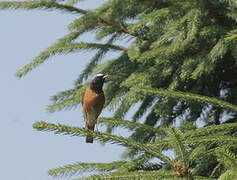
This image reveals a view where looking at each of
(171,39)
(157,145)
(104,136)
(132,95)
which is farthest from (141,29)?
(104,136)

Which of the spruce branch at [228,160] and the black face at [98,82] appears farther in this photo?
the black face at [98,82]

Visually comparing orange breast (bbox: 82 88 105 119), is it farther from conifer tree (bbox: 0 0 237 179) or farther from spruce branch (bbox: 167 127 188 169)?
spruce branch (bbox: 167 127 188 169)

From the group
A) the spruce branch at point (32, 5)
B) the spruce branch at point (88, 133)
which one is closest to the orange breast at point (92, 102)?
the spruce branch at point (32, 5)

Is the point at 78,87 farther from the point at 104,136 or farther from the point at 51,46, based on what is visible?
the point at 104,136

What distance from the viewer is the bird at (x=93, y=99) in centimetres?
493

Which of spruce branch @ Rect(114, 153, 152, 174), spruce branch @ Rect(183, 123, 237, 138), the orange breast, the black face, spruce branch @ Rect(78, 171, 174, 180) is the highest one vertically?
spruce branch @ Rect(78, 171, 174, 180)

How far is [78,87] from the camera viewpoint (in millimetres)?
5434

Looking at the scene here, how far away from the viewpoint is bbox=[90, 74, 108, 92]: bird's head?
481 cm

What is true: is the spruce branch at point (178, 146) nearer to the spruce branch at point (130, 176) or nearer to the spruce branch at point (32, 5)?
the spruce branch at point (130, 176)

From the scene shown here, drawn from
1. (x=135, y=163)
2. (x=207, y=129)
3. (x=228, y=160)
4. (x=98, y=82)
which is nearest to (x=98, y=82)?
(x=98, y=82)

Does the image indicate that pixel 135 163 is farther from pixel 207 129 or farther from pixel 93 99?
pixel 93 99

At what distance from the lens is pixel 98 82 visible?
4.97 m

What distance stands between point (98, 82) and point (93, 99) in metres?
0.16

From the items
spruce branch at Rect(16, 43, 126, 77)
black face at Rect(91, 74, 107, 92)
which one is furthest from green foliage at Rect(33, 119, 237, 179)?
spruce branch at Rect(16, 43, 126, 77)
